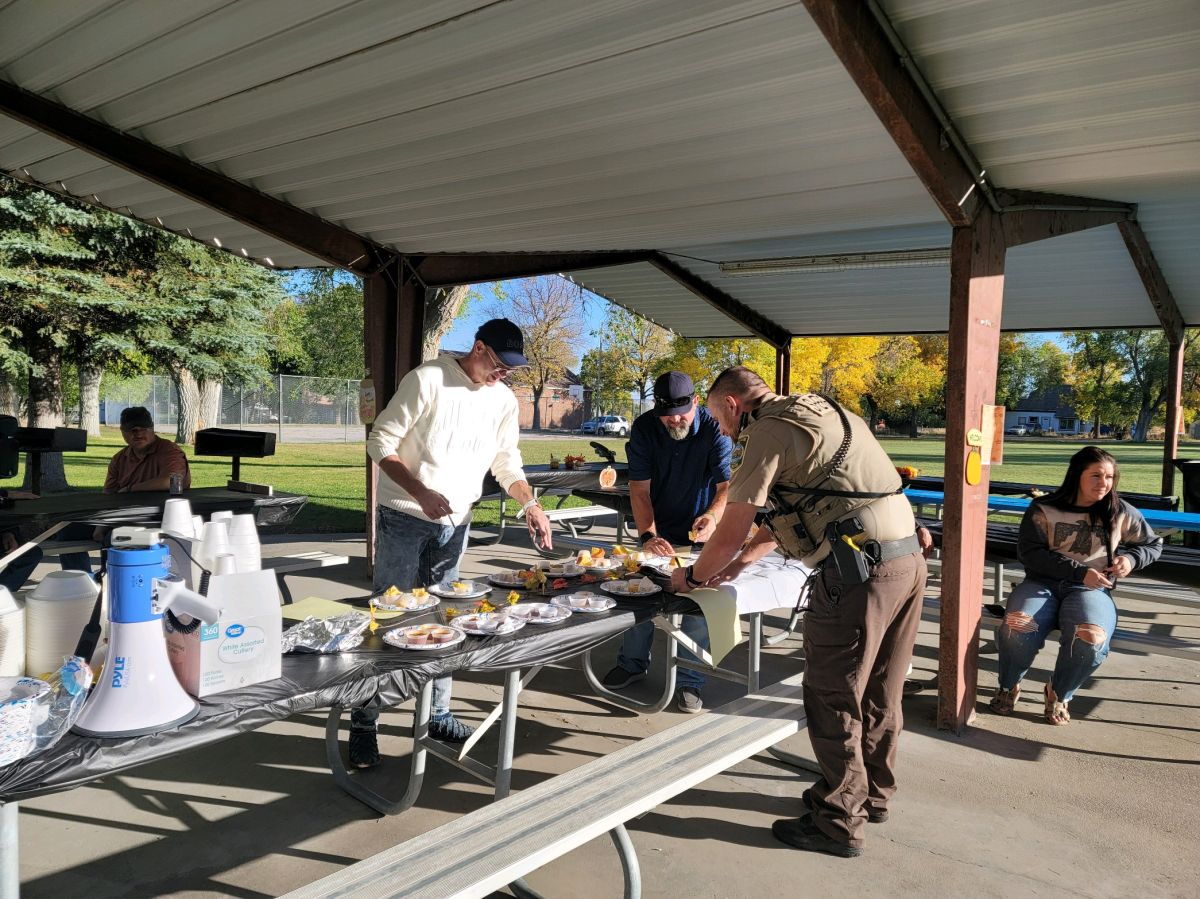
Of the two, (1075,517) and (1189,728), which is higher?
(1075,517)

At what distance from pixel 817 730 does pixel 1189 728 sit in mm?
2740

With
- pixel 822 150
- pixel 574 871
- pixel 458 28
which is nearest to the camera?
pixel 574 871

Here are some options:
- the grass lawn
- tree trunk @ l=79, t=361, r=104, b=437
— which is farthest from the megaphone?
tree trunk @ l=79, t=361, r=104, b=437

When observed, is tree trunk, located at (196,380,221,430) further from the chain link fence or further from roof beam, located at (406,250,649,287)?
roof beam, located at (406,250,649,287)

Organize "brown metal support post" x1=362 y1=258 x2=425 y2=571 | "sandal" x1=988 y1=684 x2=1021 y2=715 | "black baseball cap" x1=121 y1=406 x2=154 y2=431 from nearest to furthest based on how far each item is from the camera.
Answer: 1. "sandal" x1=988 y1=684 x2=1021 y2=715
2. "black baseball cap" x1=121 y1=406 x2=154 y2=431
3. "brown metal support post" x1=362 y1=258 x2=425 y2=571

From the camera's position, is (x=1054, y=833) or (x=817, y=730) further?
(x=1054, y=833)

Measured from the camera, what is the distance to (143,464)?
5617 millimetres

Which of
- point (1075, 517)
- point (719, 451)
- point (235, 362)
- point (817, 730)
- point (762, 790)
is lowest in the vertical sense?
point (762, 790)

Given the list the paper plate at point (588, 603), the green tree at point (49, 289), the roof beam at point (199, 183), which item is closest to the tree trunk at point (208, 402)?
the green tree at point (49, 289)

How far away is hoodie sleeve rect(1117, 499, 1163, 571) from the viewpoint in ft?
→ 13.7

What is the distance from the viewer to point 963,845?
2932 mm

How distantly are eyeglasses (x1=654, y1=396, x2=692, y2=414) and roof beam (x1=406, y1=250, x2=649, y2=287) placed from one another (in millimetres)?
3400

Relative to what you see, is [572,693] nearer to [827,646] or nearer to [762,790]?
[762,790]

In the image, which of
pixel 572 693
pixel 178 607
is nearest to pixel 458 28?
pixel 178 607
